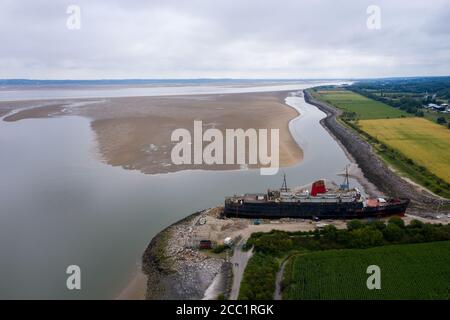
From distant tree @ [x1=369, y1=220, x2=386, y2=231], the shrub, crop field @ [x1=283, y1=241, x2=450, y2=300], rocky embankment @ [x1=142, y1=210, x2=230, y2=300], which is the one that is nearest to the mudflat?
rocky embankment @ [x1=142, y1=210, x2=230, y2=300]

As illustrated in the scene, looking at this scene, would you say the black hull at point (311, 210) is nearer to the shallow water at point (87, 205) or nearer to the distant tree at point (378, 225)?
the distant tree at point (378, 225)

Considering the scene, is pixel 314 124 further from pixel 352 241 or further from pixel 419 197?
pixel 352 241

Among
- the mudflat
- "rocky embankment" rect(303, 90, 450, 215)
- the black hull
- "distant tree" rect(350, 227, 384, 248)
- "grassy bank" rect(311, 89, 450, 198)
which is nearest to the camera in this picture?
"distant tree" rect(350, 227, 384, 248)

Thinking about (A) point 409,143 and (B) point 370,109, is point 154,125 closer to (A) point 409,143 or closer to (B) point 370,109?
(A) point 409,143

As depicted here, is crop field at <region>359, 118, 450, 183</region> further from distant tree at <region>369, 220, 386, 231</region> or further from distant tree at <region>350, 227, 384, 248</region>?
distant tree at <region>350, 227, 384, 248</region>

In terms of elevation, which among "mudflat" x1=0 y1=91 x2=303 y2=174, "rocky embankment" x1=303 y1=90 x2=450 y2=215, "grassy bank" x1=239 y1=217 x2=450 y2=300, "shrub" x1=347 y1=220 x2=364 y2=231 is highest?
"mudflat" x1=0 y1=91 x2=303 y2=174
